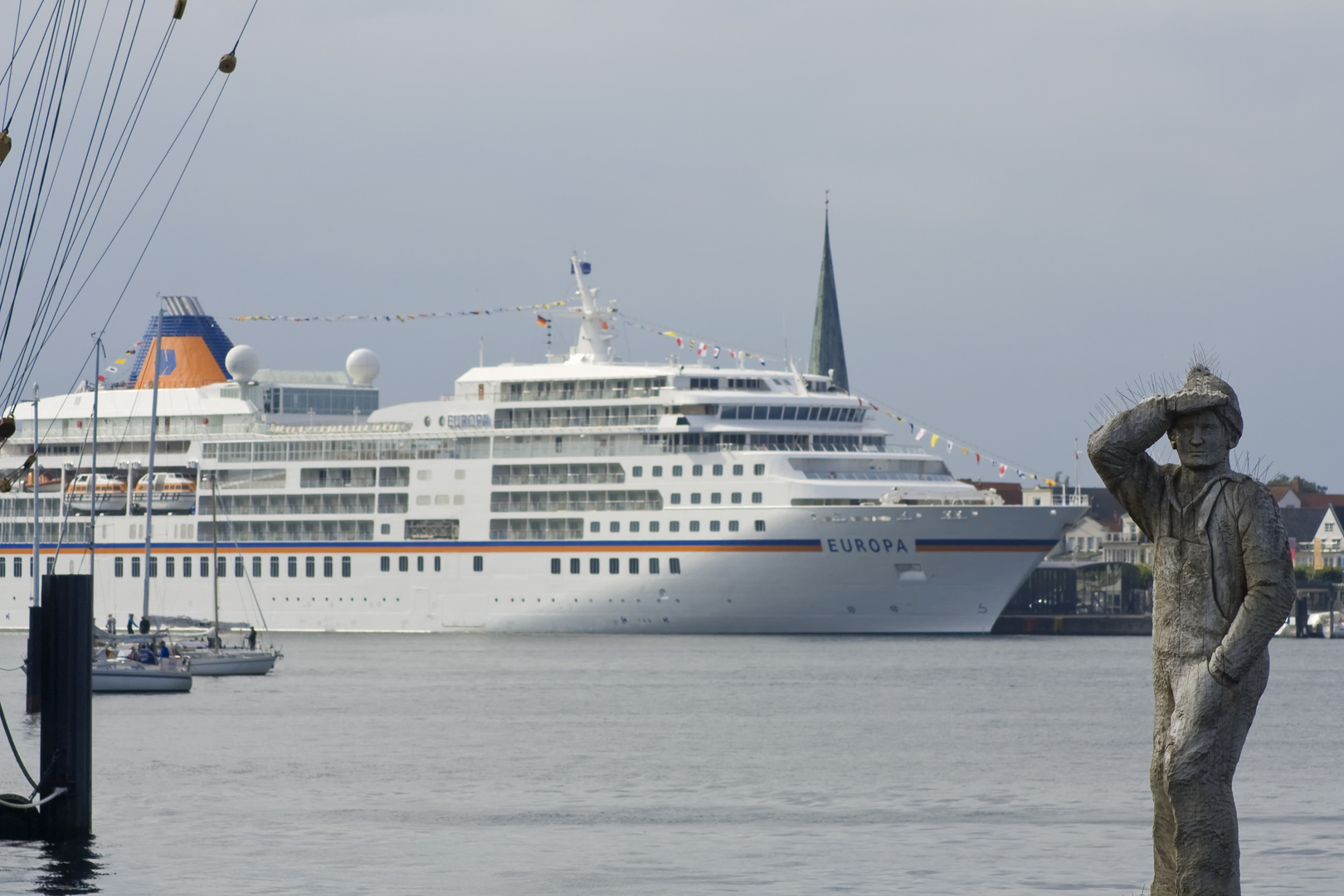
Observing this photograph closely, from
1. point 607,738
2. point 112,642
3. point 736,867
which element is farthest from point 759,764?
point 112,642

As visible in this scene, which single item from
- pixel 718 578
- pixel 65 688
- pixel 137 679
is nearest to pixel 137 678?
pixel 137 679

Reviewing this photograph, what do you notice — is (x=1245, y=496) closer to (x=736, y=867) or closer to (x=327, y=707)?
(x=736, y=867)

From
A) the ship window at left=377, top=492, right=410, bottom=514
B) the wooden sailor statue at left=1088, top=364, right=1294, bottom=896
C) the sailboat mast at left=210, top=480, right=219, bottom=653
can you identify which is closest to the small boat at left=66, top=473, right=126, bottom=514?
the sailboat mast at left=210, top=480, right=219, bottom=653

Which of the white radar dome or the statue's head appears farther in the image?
the white radar dome

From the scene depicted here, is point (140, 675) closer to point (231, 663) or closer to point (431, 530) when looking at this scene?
point (231, 663)

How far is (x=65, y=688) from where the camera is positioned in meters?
18.5

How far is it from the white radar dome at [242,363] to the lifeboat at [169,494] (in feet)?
15.4

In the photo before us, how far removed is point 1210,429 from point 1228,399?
139mm

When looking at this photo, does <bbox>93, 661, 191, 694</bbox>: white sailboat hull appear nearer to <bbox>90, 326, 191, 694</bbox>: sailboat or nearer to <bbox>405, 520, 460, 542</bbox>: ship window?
<bbox>90, 326, 191, 694</bbox>: sailboat

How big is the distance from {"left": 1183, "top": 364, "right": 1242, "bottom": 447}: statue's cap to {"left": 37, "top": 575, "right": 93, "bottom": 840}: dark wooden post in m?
12.6

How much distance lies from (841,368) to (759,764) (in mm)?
138792

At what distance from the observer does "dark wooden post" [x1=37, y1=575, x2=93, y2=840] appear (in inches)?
724

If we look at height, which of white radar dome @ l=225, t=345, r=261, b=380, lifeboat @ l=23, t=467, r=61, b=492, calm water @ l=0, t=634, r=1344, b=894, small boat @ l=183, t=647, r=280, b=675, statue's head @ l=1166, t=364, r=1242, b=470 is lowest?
calm water @ l=0, t=634, r=1344, b=894

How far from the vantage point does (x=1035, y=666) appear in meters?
61.4
